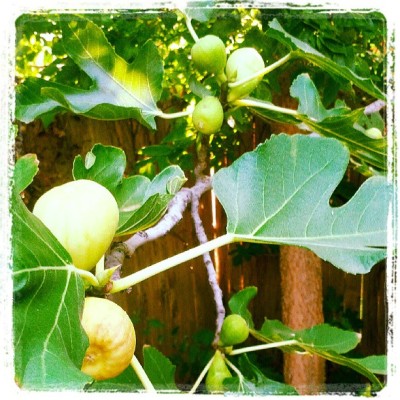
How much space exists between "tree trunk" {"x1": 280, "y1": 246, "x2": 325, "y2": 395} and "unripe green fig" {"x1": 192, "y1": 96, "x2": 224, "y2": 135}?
1.35 m

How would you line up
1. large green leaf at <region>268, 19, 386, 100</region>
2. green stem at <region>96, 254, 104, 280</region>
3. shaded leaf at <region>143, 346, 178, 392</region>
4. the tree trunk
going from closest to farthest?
green stem at <region>96, 254, 104, 280</region>, large green leaf at <region>268, 19, 386, 100</region>, shaded leaf at <region>143, 346, 178, 392</region>, the tree trunk

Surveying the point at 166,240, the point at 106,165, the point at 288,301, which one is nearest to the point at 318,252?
the point at 106,165

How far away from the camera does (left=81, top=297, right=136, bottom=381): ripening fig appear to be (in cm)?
62

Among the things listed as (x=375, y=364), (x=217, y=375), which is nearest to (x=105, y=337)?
(x=217, y=375)

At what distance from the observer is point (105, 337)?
616mm

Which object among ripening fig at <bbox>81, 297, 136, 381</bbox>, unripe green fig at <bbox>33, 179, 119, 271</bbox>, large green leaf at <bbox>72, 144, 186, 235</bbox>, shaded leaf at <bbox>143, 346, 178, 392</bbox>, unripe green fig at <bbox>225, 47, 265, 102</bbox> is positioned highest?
unripe green fig at <bbox>225, 47, 265, 102</bbox>

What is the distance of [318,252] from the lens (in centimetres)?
70

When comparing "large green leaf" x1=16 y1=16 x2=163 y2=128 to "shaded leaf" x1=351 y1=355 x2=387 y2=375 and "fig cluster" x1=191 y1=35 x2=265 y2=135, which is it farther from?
"shaded leaf" x1=351 y1=355 x2=387 y2=375

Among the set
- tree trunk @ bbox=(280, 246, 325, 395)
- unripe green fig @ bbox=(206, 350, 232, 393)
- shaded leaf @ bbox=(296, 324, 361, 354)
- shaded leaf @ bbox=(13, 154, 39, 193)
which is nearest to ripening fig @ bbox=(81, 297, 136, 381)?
shaded leaf @ bbox=(13, 154, 39, 193)

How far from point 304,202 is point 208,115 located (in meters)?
0.38

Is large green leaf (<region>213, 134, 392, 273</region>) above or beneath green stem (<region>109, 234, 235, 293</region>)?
above

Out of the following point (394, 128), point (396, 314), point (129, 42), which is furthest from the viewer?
point (129, 42)

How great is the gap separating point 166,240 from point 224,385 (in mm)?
2076

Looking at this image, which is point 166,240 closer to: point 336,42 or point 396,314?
point 336,42
